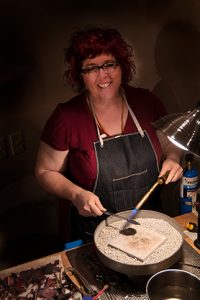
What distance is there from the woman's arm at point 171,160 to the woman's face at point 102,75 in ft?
1.17

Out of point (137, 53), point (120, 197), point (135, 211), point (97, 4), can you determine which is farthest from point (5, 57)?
point (135, 211)

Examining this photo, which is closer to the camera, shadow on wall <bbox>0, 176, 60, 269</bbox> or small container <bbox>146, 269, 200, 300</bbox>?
small container <bbox>146, 269, 200, 300</bbox>

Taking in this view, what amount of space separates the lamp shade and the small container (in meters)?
0.41

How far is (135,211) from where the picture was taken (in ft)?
5.19

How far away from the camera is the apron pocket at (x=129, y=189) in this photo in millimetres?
1910

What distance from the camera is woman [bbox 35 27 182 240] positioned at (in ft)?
5.96

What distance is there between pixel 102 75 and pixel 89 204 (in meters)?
0.61

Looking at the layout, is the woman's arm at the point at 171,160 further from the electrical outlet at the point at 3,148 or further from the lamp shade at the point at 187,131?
the electrical outlet at the point at 3,148

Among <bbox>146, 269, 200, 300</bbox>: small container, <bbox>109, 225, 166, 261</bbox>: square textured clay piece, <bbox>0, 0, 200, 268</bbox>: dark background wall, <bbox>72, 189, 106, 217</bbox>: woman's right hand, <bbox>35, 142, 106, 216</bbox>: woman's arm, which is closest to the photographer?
<bbox>146, 269, 200, 300</bbox>: small container

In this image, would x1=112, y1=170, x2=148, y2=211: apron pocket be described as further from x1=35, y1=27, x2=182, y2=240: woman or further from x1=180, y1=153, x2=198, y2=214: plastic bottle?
x1=180, y1=153, x2=198, y2=214: plastic bottle

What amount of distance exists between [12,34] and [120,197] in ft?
3.49

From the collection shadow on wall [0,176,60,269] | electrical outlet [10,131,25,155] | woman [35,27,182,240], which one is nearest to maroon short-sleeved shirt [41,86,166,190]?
woman [35,27,182,240]

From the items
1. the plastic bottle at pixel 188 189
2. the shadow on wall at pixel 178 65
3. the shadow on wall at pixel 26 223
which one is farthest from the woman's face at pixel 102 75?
the shadow on wall at pixel 26 223

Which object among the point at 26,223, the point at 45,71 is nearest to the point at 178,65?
the point at 45,71
